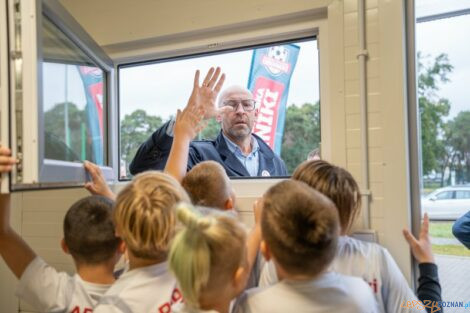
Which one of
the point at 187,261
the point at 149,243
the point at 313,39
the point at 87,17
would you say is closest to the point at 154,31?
the point at 87,17

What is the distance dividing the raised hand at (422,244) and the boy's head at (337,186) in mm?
484

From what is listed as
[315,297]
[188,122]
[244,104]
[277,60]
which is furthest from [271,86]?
[315,297]

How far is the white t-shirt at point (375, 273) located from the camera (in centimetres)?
130

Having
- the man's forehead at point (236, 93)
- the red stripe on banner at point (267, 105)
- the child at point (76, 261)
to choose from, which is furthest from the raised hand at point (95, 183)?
the red stripe on banner at point (267, 105)

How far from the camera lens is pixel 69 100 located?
155 cm

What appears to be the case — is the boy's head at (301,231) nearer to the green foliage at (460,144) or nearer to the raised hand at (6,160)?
the raised hand at (6,160)

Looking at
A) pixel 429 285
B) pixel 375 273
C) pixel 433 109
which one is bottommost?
pixel 429 285

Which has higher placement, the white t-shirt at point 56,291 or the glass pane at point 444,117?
the glass pane at point 444,117

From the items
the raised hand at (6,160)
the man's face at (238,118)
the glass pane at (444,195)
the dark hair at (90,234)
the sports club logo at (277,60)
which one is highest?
the sports club logo at (277,60)

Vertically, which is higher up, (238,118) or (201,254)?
(238,118)

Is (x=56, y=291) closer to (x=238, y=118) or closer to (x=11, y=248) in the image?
(x=11, y=248)

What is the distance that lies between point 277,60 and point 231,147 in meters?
0.70

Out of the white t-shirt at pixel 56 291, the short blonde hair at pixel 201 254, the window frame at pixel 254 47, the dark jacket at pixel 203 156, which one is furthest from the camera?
the dark jacket at pixel 203 156

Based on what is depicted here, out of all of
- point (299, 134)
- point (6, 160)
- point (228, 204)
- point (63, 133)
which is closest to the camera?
point (6, 160)
